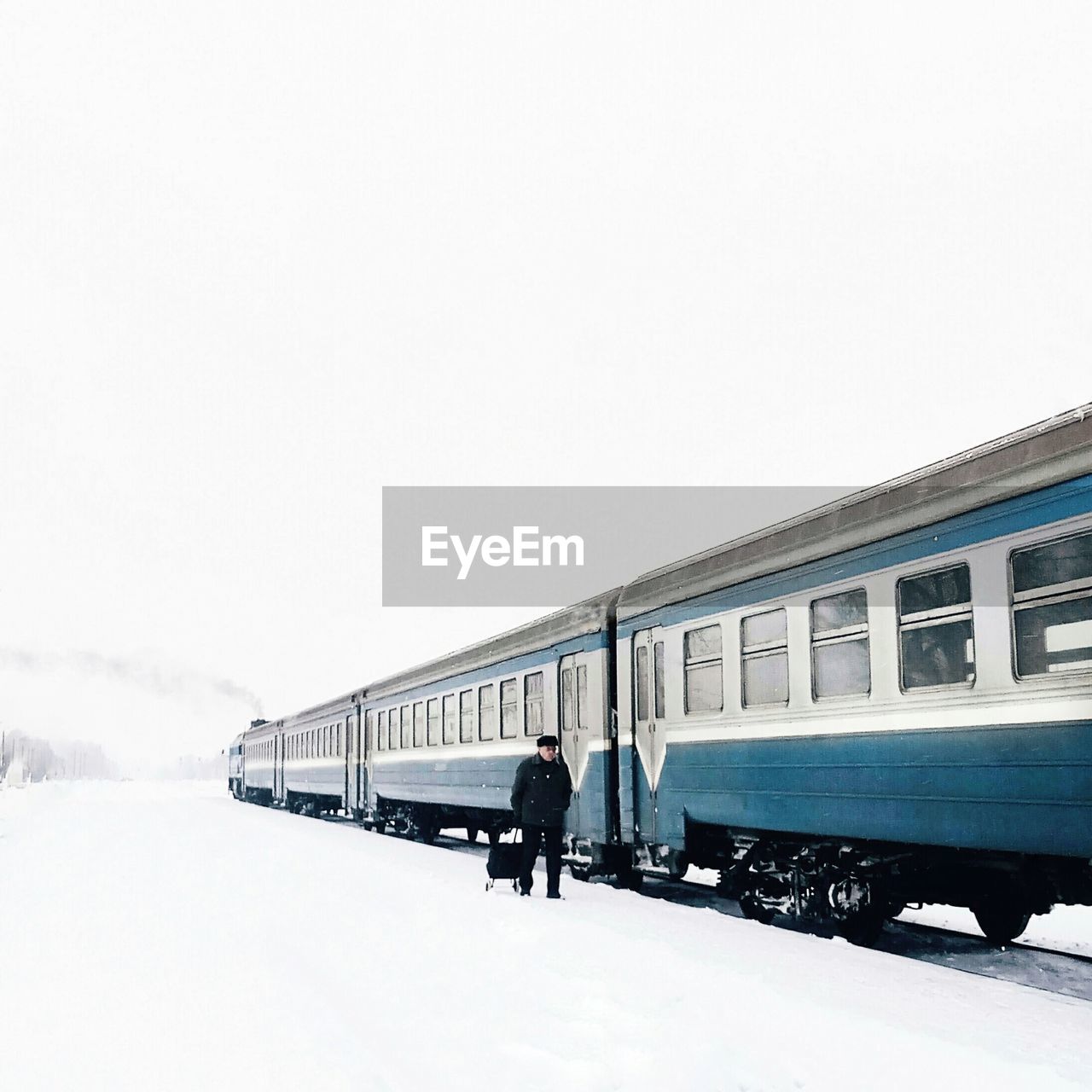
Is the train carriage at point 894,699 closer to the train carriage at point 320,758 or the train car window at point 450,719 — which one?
the train car window at point 450,719

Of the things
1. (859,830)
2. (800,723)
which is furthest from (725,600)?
(859,830)

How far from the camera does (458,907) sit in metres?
10.3

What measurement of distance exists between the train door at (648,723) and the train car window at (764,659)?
160 cm

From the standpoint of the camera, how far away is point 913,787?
795 centimetres

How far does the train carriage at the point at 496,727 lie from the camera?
42.4 feet

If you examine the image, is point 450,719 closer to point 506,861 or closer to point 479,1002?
point 506,861

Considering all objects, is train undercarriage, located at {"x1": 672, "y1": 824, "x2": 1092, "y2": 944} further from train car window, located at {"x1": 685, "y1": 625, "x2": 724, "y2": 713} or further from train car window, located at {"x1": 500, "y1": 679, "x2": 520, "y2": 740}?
train car window, located at {"x1": 500, "y1": 679, "x2": 520, "y2": 740}

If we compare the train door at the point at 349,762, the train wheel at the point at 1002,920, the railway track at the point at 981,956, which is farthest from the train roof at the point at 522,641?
the train wheel at the point at 1002,920

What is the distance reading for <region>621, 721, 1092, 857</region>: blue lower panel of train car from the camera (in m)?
6.79

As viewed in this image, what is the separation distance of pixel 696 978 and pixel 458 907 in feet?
12.5

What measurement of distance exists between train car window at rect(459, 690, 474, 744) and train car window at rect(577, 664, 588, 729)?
4.29 meters

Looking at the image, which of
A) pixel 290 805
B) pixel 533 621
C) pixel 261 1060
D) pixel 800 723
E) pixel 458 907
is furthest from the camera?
pixel 290 805

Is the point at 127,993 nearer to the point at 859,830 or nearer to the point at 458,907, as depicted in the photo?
the point at 458,907

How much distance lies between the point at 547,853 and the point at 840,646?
410 cm
